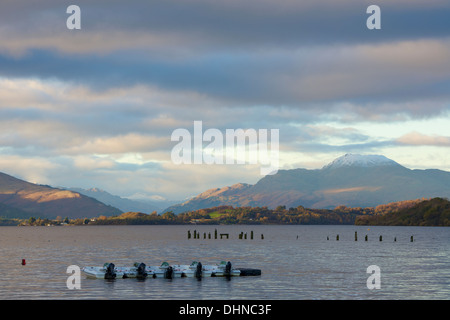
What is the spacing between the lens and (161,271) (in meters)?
76.3

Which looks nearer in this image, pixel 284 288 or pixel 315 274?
pixel 284 288

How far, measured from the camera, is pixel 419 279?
256 ft

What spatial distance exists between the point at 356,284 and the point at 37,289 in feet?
121

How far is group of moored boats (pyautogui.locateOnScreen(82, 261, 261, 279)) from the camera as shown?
74.6 metres

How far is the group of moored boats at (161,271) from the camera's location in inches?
2936
